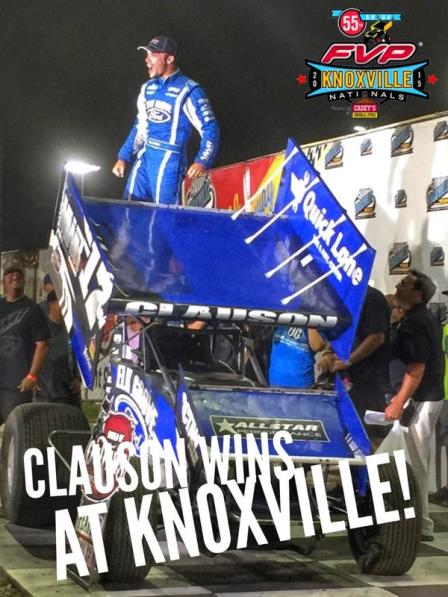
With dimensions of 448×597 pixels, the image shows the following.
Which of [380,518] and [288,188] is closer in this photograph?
[380,518]

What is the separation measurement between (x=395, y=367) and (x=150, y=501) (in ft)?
11.2

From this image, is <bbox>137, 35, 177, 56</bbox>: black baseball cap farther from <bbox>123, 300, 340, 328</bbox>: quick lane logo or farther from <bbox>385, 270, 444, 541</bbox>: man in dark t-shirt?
<bbox>123, 300, 340, 328</bbox>: quick lane logo

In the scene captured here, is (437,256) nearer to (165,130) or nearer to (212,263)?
(165,130)

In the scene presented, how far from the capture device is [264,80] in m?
20.4

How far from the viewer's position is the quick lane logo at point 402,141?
335 inches

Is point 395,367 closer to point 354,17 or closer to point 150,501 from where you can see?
point 150,501

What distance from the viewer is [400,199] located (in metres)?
8.59

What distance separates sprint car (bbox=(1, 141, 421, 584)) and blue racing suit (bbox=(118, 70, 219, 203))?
120 centimetres

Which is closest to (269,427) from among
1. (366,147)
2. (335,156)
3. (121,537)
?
(121,537)

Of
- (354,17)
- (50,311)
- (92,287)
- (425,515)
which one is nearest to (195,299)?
(92,287)

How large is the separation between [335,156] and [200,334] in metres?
3.17

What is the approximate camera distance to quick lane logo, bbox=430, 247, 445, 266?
8242 mm

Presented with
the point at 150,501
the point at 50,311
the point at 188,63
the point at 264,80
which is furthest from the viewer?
the point at 264,80

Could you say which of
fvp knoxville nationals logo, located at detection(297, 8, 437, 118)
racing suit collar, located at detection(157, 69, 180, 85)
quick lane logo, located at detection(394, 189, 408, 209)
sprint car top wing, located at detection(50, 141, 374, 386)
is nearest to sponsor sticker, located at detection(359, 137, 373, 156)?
quick lane logo, located at detection(394, 189, 408, 209)
